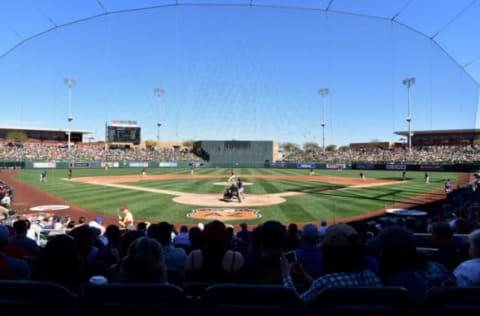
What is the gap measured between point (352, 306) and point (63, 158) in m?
68.6

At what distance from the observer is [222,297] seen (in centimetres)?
211

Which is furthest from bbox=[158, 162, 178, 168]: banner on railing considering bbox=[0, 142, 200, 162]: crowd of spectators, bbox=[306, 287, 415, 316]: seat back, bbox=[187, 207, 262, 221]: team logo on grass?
bbox=[306, 287, 415, 316]: seat back

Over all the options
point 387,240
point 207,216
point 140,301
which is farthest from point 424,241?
point 207,216

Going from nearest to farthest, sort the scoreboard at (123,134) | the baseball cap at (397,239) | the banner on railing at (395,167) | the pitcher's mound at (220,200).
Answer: the baseball cap at (397,239) < the pitcher's mound at (220,200) < the banner on railing at (395,167) < the scoreboard at (123,134)

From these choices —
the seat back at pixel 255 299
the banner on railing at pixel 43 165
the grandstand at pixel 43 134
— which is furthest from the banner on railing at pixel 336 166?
the grandstand at pixel 43 134

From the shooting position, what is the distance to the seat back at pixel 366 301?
2043 mm

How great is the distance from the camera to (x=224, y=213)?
57.4ft

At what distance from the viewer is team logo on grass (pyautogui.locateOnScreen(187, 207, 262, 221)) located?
1657 centimetres

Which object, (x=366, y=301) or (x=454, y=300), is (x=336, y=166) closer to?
(x=454, y=300)

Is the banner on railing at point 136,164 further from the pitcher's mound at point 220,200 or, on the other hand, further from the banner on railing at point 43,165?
the pitcher's mound at point 220,200

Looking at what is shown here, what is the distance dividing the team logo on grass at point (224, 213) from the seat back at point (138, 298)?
45.9 feet

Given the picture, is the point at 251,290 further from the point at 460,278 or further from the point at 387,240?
the point at 460,278

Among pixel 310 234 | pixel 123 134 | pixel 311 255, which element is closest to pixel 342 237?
pixel 311 255

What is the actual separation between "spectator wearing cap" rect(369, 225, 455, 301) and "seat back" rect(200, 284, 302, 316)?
1.11 meters
